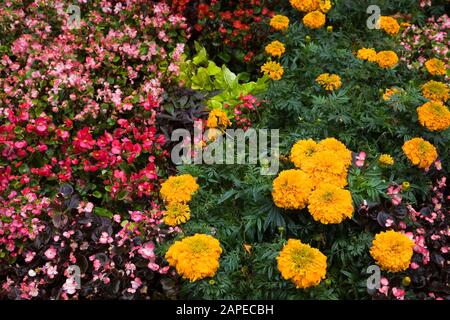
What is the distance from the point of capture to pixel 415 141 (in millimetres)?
2617

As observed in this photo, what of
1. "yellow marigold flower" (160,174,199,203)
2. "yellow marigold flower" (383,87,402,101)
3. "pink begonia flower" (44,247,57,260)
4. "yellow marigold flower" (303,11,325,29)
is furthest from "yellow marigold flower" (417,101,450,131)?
"pink begonia flower" (44,247,57,260)

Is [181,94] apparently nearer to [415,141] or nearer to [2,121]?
[2,121]

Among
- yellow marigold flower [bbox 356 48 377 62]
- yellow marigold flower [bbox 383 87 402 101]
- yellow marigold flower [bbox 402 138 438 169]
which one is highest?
yellow marigold flower [bbox 356 48 377 62]

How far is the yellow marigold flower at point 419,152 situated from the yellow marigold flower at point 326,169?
0.45 m

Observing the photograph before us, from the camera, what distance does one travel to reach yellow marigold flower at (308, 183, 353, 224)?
2.19 meters

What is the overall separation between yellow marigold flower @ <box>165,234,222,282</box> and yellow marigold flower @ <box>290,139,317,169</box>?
63 cm

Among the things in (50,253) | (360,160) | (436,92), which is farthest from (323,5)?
(50,253)

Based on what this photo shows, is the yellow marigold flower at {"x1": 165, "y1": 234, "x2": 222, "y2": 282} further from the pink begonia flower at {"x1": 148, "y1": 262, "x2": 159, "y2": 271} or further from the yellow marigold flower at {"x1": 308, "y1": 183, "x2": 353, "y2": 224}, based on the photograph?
the yellow marigold flower at {"x1": 308, "y1": 183, "x2": 353, "y2": 224}

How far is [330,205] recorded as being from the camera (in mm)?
2191

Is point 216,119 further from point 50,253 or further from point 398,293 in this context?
point 398,293

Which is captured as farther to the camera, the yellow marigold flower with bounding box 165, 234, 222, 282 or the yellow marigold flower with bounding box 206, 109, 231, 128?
the yellow marigold flower with bounding box 206, 109, 231, 128
